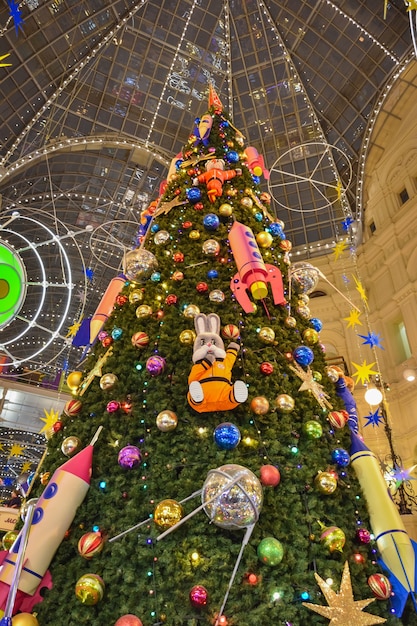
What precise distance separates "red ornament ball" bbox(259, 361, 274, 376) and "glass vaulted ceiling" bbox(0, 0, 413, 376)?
1124 centimetres

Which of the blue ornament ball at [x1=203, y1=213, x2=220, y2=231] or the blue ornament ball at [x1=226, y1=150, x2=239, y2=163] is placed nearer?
the blue ornament ball at [x1=203, y1=213, x2=220, y2=231]

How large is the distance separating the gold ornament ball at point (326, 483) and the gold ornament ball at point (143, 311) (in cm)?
187

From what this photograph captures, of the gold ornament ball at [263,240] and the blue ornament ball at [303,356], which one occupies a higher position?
the gold ornament ball at [263,240]

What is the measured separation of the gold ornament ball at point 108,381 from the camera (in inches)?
127

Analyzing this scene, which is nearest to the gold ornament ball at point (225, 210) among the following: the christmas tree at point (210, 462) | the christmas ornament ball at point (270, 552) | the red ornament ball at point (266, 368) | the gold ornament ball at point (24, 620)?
the christmas tree at point (210, 462)

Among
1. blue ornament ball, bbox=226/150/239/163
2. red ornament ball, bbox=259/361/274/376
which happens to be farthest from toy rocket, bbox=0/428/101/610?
blue ornament ball, bbox=226/150/239/163

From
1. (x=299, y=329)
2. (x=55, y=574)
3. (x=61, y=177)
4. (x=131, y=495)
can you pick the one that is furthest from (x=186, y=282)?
(x=61, y=177)

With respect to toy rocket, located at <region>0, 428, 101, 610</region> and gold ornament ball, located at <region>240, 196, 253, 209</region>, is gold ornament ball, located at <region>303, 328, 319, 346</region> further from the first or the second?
toy rocket, located at <region>0, 428, 101, 610</region>

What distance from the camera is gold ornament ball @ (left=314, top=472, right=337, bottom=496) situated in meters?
2.71

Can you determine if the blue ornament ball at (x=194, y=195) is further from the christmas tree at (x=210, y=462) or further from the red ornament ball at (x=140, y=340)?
the red ornament ball at (x=140, y=340)

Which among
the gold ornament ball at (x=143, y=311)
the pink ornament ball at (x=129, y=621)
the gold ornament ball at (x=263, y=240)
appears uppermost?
the gold ornament ball at (x=263, y=240)

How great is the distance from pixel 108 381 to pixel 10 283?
492 cm

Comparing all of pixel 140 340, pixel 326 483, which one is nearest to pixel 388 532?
pixel 326 483

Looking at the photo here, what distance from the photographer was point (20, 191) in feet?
55.0
